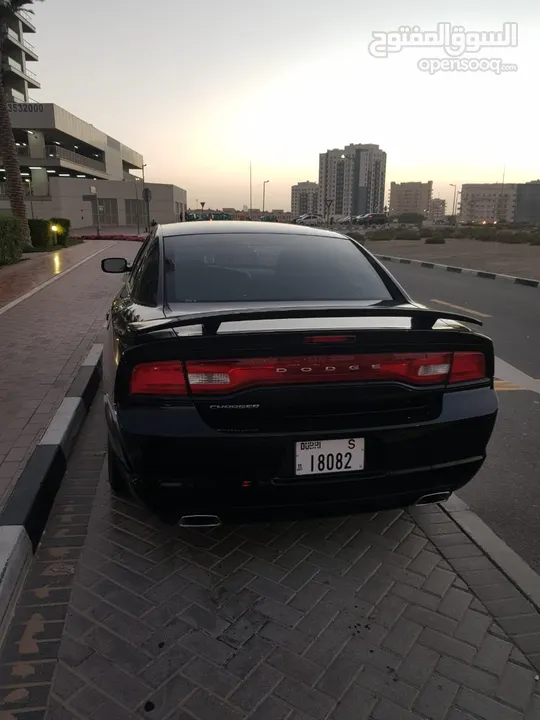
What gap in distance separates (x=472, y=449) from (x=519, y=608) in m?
0.72

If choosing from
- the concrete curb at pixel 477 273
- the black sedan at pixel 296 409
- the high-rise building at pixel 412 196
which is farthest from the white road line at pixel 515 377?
the high-rise building at pixel 412 196

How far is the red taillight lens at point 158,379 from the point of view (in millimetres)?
2373

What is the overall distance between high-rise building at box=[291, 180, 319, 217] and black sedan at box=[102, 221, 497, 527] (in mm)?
140378

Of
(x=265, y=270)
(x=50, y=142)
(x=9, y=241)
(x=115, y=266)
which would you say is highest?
(x=50, y=142)

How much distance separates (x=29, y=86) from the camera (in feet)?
213

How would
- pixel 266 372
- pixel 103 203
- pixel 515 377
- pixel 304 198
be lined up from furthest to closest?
pixel 304 198, pixel 103 203, pixel 515 377, pixel 266 372

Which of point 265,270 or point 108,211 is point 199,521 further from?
point 108,211

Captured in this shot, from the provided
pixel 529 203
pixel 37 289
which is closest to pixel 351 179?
pixel 529 203

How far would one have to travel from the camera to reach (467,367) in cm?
268

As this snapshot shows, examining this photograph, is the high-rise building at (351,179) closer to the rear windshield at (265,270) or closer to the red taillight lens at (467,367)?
the rear windshield at (265,270)

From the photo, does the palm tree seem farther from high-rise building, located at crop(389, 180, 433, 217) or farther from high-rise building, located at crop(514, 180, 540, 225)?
high-rise building, located at crop(389, 180, 433, 217)

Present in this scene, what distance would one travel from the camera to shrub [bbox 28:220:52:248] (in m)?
22.8

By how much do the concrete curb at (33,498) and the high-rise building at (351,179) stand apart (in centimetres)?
11833

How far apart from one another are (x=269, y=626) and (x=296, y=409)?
936mm
